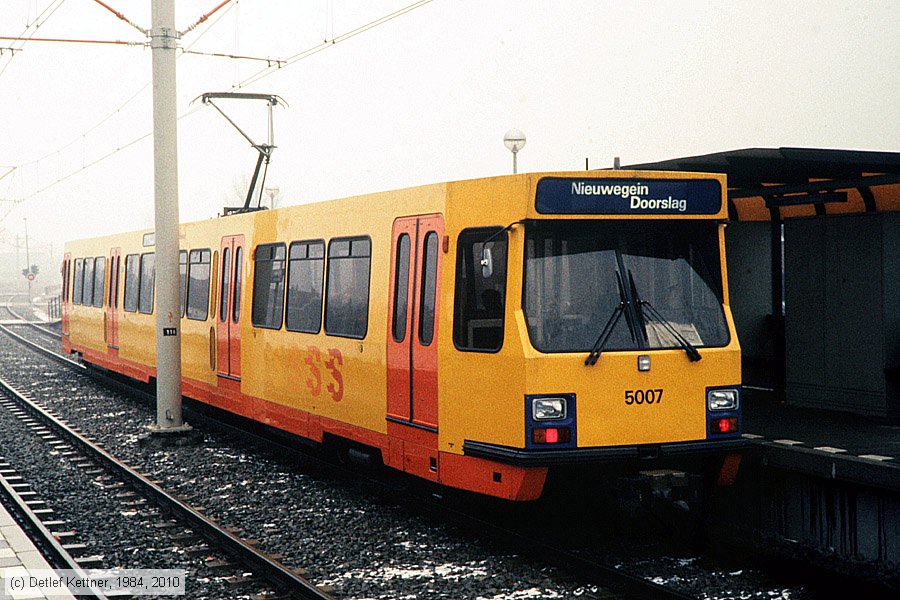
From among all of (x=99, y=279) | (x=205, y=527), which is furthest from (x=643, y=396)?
(x=99, y=279)

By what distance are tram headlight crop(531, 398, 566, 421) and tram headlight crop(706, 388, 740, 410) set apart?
51.9 inches

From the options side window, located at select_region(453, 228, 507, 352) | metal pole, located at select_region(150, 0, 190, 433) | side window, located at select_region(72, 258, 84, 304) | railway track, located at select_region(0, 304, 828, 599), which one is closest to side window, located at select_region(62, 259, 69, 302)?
side window, located at select_region(72, 258, 84, 304)

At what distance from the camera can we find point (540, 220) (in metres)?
8.58

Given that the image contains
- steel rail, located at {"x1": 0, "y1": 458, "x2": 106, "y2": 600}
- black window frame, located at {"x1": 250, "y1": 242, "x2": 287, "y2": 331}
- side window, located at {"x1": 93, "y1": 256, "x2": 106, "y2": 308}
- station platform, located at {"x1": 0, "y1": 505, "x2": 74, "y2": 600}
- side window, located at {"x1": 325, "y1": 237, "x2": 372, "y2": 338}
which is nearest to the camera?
station platform, located at {"x1": 0, "y1": 505, "x2": 74, "y2": 600}

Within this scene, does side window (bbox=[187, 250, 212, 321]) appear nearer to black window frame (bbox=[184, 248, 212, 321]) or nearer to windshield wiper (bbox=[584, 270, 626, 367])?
black window frame (bbox=[184, 248, 212, 321])

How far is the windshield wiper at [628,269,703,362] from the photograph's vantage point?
869 cm

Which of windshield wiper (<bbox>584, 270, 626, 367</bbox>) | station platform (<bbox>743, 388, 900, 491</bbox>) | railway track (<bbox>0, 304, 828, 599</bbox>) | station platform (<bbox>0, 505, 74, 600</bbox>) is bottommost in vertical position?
railway track (<bbox>0, 304, 828, 599</bbox>)

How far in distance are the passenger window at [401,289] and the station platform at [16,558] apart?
11.9 ft

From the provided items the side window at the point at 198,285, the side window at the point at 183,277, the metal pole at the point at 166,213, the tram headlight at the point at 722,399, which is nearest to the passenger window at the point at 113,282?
the side window at the point at 183,277

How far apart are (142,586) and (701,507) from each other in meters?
4.60

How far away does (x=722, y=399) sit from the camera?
350 inches

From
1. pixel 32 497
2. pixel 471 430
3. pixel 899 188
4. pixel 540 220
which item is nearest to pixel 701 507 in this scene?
pixel 471 430

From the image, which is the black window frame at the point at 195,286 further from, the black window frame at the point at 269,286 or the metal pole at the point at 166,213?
the black window frame at the point at 269,286

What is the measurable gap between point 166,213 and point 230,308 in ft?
5.40
